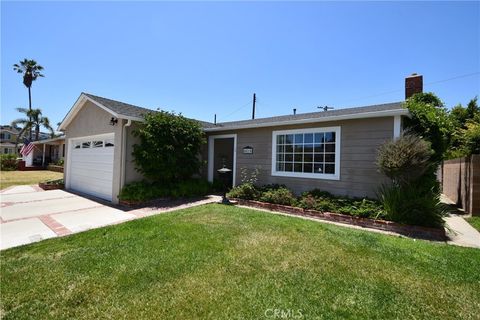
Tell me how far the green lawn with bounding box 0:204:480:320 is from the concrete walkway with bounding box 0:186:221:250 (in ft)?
2.77

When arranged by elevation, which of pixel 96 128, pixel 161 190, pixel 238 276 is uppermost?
pixel 96 128

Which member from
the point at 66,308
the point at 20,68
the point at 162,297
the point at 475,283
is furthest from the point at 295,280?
the point at 20,68

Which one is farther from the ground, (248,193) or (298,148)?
(298,148)

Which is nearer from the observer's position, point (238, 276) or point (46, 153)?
point (238, 276)

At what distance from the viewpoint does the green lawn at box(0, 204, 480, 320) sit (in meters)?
2.57

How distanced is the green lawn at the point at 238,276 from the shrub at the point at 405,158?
1.81 metres

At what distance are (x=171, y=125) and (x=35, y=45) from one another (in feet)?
21.8

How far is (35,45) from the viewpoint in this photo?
32.0 feet

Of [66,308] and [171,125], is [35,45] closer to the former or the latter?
[171,125]

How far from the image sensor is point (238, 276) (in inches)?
127

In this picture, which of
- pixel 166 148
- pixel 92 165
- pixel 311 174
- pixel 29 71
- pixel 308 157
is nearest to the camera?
pixel 311 174

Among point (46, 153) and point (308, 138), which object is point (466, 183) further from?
point (46, 153)

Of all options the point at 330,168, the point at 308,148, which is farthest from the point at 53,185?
the point at 330,168

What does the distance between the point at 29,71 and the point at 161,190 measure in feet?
113
